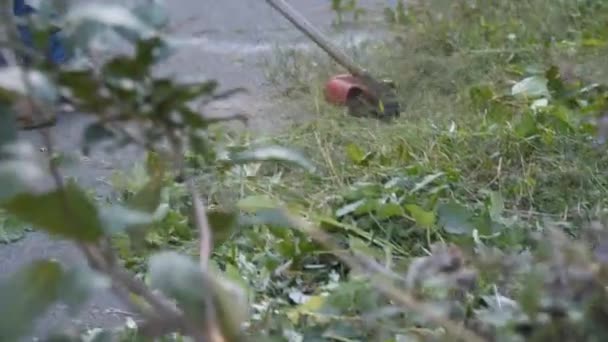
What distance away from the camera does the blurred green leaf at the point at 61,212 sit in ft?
2.90

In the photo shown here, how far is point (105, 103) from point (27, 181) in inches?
4.1

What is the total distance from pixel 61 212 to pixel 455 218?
1.71 m

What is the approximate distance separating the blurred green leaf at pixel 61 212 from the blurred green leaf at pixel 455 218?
1644 millimetres

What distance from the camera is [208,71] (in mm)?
4129

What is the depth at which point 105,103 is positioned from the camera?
93 centimetres

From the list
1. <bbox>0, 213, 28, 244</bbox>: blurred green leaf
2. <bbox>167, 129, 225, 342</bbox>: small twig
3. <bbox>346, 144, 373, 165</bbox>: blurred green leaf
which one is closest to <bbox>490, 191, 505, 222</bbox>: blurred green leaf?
<bbox>346, 144, 373, 165</bbox>: blurred green leaf

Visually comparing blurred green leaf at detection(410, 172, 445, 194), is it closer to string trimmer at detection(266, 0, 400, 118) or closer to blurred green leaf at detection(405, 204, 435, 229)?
blurred green leaf at detection(405, 204, 435, 229)

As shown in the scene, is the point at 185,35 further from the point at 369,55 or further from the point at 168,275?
the point at 168,275

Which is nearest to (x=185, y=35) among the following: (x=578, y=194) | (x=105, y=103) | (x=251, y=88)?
(x=251, y=88)

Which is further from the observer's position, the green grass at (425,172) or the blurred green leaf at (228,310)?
the green grass at (425,172)

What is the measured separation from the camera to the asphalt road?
2505mm

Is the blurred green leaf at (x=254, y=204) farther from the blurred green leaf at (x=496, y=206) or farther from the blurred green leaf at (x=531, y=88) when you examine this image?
the blurred green leaf at (x=531, y=88)

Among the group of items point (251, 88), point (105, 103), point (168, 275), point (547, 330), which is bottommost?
point (251, 88)

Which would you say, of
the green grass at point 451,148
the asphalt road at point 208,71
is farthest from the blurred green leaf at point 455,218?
the asphalt road at point 208,71
